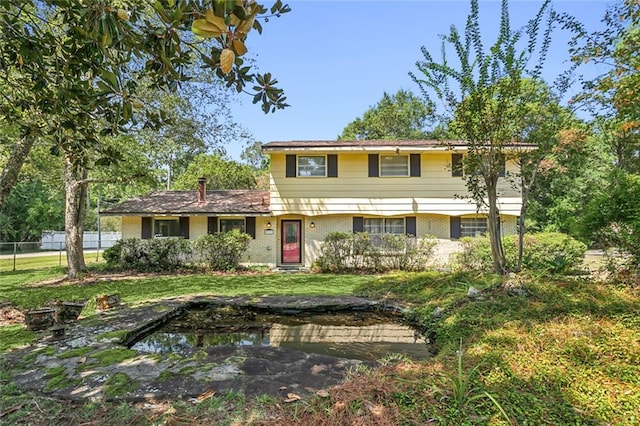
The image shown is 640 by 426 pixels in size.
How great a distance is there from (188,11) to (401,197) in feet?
42.4

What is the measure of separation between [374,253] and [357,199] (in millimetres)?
2691

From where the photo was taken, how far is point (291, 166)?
1423 centimetres

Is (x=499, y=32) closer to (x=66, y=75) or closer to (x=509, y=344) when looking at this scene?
(x=509, y=344)

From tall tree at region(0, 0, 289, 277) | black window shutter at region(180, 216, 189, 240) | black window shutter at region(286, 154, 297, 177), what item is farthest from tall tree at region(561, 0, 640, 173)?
black window shutter at region(180, 216, 189, 240)

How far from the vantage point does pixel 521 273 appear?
23.2ft

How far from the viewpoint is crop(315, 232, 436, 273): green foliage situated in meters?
12.6

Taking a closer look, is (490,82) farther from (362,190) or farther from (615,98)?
(362,190)

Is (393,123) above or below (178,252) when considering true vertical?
above

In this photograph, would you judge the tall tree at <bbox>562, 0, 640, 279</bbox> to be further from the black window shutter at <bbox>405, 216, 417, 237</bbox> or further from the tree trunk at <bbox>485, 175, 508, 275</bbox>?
the black window shutter at <bbox>405, 216, 417, 237</bbox>

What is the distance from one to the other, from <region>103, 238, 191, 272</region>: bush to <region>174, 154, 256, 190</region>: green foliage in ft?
47.4

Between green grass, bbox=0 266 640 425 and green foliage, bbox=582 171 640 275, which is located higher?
green foliage, bbox=582 171 640 275

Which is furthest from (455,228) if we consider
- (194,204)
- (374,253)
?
(194,204)

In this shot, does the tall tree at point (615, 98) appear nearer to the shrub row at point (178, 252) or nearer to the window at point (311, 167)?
the window at point (311, 167)

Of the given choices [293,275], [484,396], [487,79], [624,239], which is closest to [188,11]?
[484,396]
